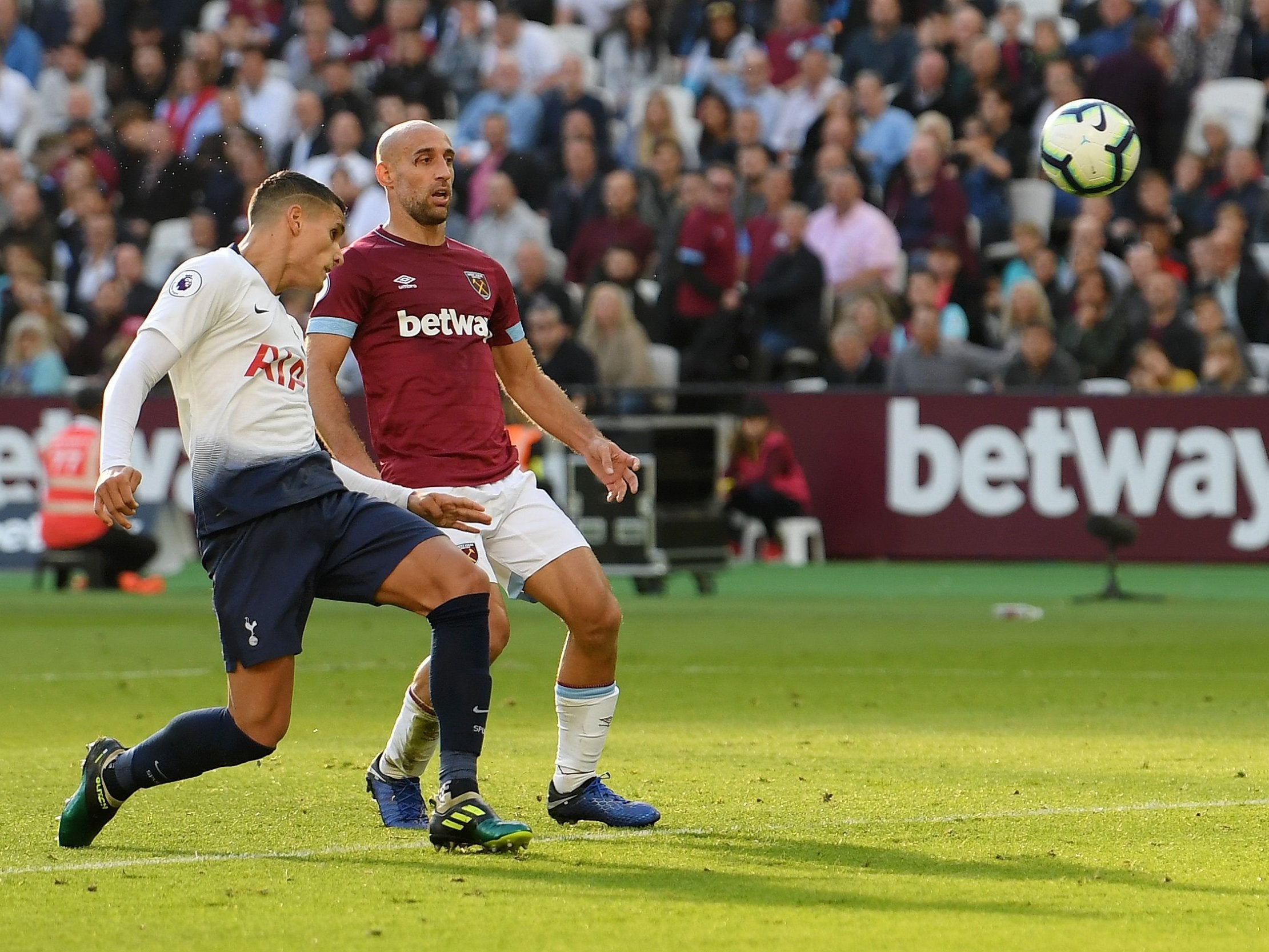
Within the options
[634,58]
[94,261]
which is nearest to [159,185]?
[94,261]

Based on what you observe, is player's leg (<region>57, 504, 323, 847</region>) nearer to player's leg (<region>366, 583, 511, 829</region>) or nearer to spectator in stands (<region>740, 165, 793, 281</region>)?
player's leg (<region>366, 583, 511, 829</region>)

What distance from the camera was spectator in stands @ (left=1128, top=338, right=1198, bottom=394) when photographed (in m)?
19.6

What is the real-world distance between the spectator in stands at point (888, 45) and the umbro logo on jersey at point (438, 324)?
1656cm

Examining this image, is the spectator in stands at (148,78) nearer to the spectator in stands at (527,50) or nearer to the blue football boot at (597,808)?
the spectator in stands at (527,50)

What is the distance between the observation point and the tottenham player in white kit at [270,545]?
647cm

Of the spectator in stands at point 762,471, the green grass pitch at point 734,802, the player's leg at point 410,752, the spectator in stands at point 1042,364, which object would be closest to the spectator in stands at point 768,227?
the spectator in stands at point 762,471

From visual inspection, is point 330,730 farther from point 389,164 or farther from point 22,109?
point 22,109

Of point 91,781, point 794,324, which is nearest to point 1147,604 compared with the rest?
point 794,324

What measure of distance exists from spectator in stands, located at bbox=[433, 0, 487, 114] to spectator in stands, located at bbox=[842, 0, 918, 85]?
440 cm

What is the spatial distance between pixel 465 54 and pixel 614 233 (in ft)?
13.7

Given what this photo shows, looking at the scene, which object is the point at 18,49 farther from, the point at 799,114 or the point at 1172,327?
the point at 1172,327

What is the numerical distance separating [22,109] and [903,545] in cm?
1257

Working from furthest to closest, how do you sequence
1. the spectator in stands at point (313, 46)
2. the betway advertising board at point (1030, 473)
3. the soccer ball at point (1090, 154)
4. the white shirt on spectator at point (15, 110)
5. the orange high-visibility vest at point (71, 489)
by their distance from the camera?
the white shirt on spectator at point (15, 110) → the spectator in stands at point (313, 46) → the betway advertising board at point (1030, 473) → the orange high-visibility vest at point (71, 489) → the soccer ball at point (1090, 154)

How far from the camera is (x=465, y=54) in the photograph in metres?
25.3
